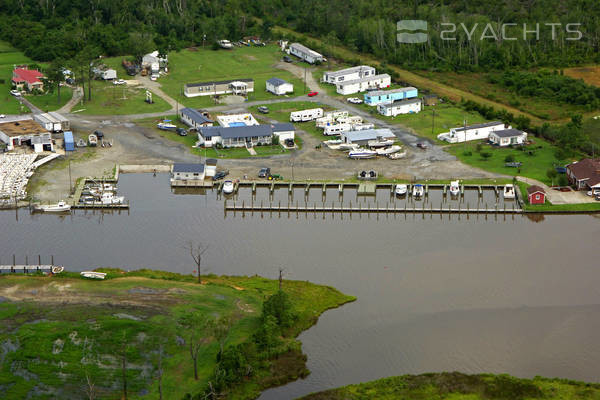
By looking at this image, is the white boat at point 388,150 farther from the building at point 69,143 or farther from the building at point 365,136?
the building at point 69,143

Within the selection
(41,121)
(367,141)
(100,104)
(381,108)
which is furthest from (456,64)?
(41,121)

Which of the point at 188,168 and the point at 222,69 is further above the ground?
the point at 222,69

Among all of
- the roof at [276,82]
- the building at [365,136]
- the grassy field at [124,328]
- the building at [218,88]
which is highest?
the roof at [276,82]

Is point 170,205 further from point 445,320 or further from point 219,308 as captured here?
point 445,320

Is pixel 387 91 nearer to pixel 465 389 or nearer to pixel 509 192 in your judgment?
pixel 509 192

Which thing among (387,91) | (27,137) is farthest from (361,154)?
(27,137)

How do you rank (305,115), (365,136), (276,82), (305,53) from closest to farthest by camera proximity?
(365,136) → (305,115) → (276,82) → (305,53)

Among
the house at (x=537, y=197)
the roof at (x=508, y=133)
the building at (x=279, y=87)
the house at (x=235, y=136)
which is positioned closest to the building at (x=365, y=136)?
the house at (x=235, y=136)

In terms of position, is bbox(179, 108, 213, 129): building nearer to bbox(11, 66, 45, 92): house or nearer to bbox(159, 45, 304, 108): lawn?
bbox(159, 45, 304, 108): lawn
